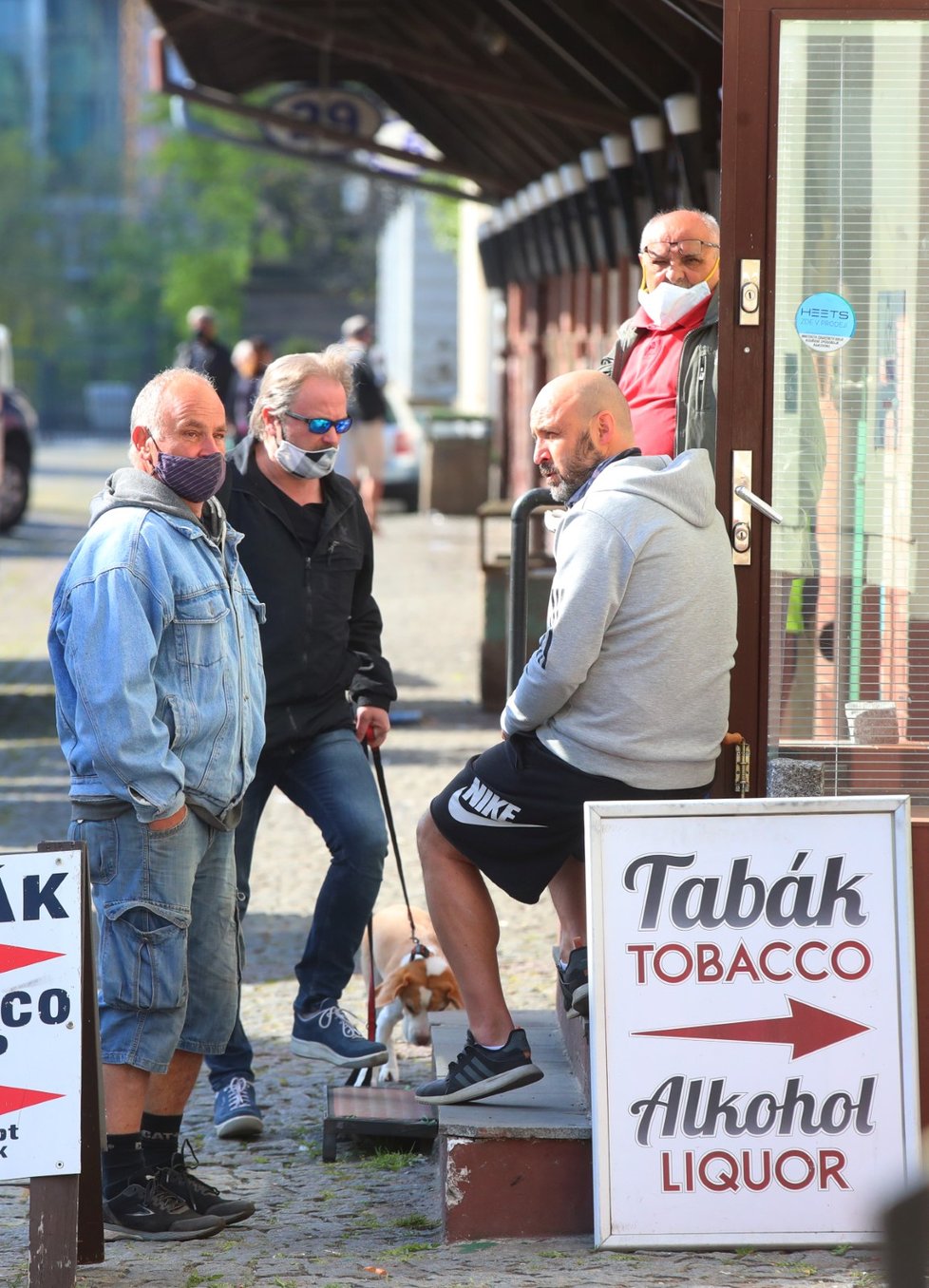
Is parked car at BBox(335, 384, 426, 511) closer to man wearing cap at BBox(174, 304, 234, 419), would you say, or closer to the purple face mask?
man wearing cap at BBox(174, 304, 234, 419)

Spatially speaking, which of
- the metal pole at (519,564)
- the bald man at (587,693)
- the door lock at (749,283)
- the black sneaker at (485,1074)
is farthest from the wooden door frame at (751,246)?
the black sneaker at (485,1074)

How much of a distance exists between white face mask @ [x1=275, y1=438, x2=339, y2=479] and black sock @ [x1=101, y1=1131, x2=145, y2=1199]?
5.91ft

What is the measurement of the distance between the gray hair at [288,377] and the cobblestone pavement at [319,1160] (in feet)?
6.47

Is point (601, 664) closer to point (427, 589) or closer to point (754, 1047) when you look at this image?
point (754, 1047)

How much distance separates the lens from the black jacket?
5.19m

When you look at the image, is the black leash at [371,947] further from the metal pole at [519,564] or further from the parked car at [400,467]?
the parked car at [400,467]

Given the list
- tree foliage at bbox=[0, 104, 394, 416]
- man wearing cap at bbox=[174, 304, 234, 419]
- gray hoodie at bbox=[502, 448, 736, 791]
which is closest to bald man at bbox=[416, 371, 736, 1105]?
gray hoodie at bbox=[502, 448, 736, 791]

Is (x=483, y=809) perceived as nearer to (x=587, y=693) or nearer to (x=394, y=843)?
(x=587, y=693)

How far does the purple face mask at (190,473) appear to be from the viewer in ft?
14.2

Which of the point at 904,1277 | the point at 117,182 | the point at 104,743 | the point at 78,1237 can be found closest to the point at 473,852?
the point at 104,743

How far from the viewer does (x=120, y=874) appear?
13.8 feet

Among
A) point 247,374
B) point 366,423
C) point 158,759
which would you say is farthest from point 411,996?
point 366,423

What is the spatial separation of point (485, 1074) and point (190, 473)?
156 cm

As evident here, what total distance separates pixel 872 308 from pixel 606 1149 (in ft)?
6.75
